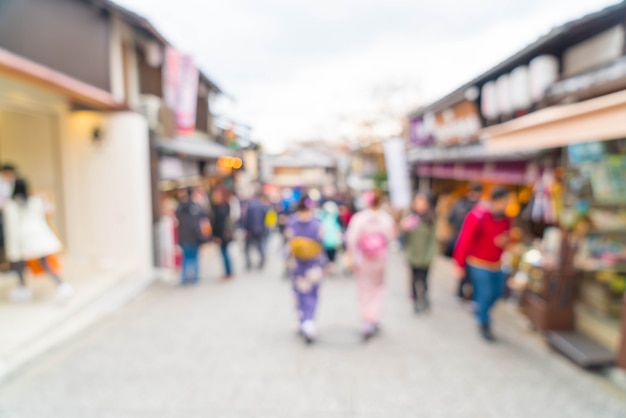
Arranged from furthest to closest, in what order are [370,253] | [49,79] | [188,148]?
[188,148]
[49,79]
[370,253]

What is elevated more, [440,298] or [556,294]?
[556,294]

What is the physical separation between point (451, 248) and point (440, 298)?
2.85m

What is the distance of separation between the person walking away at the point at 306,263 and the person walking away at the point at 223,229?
3680mm

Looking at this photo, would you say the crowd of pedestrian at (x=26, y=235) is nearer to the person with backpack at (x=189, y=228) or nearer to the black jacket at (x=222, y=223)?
the person with backpack at (x=189, y=228)

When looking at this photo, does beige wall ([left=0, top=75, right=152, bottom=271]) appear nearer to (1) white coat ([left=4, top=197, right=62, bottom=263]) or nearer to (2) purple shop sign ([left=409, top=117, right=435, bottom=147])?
(1) white coat ([left=4, top=197, right=62, bottom=263])

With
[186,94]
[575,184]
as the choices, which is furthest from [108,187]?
[575,184]

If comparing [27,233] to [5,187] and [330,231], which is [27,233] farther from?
[330,231]

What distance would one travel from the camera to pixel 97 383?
4.11m

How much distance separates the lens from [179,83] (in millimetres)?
10133

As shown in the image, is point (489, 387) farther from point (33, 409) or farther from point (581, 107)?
point (33, 409)

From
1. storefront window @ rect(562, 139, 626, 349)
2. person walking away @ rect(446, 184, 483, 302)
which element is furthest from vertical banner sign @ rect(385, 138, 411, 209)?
storefront window @ rect(562, 139, 626, 349)

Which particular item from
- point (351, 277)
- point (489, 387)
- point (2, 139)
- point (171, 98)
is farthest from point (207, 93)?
point (489, 387)

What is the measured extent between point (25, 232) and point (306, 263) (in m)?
3.76

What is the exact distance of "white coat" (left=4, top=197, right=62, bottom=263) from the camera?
18.4 ft
